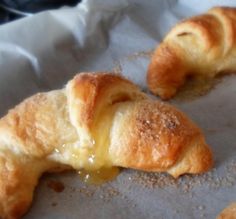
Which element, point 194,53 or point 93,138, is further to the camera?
point 194,53

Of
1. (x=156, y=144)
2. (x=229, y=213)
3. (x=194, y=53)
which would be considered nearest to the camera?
(x=229, y=213)

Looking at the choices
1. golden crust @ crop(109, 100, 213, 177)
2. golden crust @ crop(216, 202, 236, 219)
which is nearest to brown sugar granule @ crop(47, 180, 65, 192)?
golden crust @ crop(109, 100, 213, 177)

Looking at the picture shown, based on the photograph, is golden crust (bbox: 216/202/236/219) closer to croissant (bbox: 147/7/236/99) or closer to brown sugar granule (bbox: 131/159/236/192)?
brown sugar granule (bbox: 131/159/236/192)

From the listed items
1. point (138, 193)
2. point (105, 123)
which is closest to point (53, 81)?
point (105, 123)

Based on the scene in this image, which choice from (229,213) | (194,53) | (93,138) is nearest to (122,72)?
(194,53)

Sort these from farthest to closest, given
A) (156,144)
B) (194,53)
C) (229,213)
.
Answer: (194,53)
(156,144)
(229,213)

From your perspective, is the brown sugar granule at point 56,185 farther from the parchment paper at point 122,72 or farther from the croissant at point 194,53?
the croissant at point 194,53

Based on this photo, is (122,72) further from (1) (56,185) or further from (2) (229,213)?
(2) (229,213)

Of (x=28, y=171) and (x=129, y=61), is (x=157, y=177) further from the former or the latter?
(x=129, y=61)
